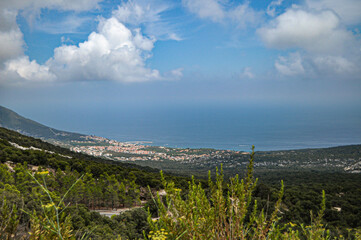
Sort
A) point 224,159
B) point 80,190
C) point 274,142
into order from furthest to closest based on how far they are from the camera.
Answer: point 274,142
point 224,159
point 80,190

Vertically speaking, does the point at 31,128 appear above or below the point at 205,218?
below

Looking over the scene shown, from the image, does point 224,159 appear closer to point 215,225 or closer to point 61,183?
point 61,183

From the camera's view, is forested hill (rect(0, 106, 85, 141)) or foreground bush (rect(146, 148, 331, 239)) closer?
foreground bush (rect(146, 148, 331, 239))

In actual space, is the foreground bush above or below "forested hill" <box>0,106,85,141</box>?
above

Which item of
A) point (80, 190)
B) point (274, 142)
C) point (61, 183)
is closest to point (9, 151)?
point (61, 183)

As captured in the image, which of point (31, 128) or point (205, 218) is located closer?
point (205, 218)

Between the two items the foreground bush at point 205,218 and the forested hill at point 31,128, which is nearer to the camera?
the foreground bush at point 205,218

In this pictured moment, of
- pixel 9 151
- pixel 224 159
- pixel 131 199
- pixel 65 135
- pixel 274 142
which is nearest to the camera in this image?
pixel 131 199

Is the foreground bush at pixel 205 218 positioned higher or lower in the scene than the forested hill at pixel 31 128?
higher
